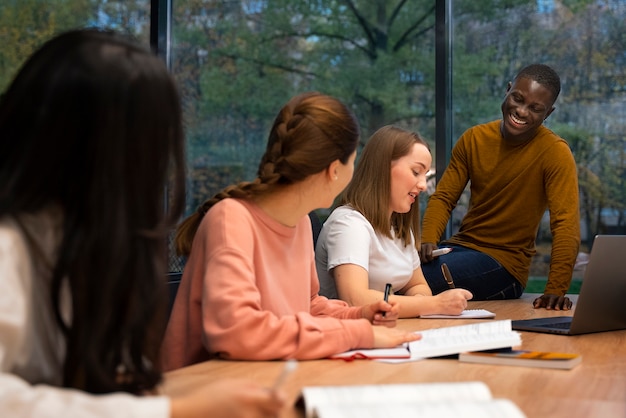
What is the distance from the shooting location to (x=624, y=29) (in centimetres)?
475

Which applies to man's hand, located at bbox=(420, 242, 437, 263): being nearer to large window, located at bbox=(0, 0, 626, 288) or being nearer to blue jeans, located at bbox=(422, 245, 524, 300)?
blue jeans, located at bbox=(422, 245, 524, 300)

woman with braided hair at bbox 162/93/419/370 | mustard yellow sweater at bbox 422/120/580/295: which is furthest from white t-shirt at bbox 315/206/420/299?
mustard yellow sweater at bbox 422/120/580/295

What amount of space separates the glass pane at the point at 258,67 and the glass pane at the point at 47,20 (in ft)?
1.17

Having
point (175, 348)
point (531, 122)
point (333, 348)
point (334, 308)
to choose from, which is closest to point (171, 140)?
point (333, 348)

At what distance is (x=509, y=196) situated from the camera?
3.86m

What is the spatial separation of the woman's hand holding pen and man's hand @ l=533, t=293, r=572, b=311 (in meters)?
1.05

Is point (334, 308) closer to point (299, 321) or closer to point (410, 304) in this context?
point (410, 304)

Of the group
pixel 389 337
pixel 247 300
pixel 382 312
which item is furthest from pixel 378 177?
pixel 247 300

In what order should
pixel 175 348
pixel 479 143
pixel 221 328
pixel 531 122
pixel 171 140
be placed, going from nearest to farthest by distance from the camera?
pixel 171 140 < pixel 221 328 < pixel 175 348 < pixel 531 122 < pixel 479 143

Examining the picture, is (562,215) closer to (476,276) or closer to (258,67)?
(476,276)

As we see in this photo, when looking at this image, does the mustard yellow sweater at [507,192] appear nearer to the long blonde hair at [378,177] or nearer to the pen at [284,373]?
the long blonde hair at [378,177]

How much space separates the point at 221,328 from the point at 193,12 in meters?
3.93

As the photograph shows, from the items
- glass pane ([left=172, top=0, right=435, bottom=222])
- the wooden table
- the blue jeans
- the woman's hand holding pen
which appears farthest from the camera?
glass pane ([left=172, top=0, right=435, bottom=222])

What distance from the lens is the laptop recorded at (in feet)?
7.03
